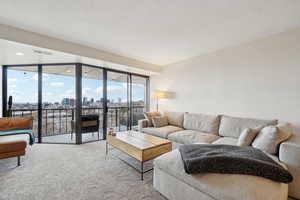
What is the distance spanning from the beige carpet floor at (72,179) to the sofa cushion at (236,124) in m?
1.77

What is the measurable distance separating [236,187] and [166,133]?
1.96 meters

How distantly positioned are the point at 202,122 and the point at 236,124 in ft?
2.33

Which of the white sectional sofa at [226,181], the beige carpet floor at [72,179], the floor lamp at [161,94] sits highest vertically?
the floor lamp at [161,94]

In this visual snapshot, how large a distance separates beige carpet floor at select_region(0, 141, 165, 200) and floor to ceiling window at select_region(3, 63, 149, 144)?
103 centimetres

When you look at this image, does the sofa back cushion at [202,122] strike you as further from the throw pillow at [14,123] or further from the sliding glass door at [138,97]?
the throw pillow at [14,123]

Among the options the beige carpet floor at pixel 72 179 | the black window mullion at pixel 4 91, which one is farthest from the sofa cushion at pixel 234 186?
the black window mullion at pixel 4 91

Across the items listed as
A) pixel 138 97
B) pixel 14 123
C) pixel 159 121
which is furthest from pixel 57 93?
pixel 159 121

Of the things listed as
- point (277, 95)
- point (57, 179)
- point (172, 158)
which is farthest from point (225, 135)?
point (57, 179)

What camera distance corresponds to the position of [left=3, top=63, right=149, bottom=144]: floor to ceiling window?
11.8ft

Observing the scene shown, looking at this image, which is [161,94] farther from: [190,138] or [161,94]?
[190,138]

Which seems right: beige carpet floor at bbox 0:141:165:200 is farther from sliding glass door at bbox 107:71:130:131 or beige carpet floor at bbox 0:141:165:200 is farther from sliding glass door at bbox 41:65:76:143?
sliding glass door at bbox 107:71:130:131

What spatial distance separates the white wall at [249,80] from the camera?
234 cm

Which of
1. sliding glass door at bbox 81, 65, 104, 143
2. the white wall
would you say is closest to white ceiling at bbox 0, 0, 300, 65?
the white wall

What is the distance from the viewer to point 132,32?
2.43 metres
